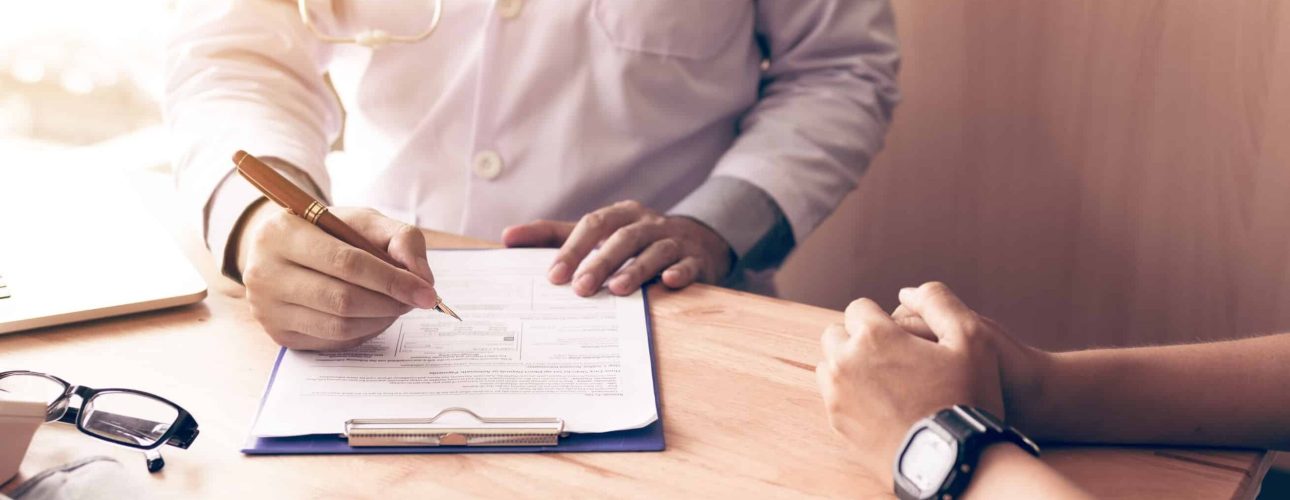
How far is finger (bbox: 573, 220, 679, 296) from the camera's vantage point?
932mm

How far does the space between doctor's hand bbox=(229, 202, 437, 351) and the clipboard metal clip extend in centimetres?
12

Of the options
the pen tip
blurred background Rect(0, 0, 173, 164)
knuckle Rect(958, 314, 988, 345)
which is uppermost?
knuckle Rect(958, 314, 988, 345)

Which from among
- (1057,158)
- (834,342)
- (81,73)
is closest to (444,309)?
(834,342)

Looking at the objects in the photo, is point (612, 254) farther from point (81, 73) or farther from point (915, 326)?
point (81, 73)

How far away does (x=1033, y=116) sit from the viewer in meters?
1.48

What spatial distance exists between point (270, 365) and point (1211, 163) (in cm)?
122

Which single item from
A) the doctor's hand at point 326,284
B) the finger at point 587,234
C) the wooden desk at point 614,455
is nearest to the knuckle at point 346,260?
the doctor's hand at point 326,284

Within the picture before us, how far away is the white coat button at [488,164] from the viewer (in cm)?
125

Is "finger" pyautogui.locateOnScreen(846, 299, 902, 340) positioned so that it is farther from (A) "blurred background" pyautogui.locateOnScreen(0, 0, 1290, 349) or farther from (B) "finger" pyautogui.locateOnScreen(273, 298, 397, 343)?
(A) "blurred background" pyautogui.locateOnScreen(0, 0, 1290, 349)

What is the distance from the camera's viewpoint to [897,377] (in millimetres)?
682

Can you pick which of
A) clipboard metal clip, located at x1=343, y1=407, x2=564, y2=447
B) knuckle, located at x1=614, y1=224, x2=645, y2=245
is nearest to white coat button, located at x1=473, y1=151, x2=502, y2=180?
knuckle, located at x1=614, y1=224, x2=645, y2=245

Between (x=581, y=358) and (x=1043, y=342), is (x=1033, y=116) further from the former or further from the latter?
(x=581, y=358)

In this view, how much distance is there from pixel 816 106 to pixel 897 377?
68 centimetres

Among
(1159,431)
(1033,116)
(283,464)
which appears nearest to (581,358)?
(283,464)
